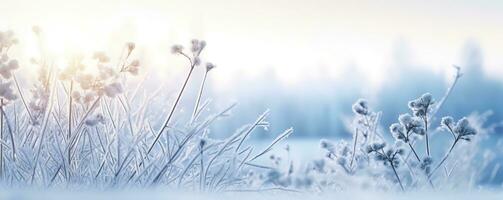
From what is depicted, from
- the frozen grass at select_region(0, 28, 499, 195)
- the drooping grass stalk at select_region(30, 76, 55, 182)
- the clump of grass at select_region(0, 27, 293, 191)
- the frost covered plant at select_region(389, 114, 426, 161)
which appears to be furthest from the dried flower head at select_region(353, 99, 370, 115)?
the drooping grass stalk at select_region(30, 76, 55, 182)

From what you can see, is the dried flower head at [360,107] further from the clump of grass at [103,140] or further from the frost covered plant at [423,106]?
the clump of grass at [103,140]

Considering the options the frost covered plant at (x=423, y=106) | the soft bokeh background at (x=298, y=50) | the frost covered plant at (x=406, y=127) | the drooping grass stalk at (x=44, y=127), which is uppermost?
the soft bokeh background at (x=298, y=50)

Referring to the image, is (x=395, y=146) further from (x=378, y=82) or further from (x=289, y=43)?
(x=378, y=82)

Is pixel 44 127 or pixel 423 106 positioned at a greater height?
pixel 423 106

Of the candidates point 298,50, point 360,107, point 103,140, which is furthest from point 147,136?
point 298,50

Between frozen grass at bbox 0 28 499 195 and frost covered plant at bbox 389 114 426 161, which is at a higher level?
frost covered plant at bbox 389 114 426 161

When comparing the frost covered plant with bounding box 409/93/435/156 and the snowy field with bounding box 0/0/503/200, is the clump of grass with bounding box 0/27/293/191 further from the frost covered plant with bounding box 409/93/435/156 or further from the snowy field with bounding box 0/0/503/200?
the frost covered plant with bounding box 409/93/435/156

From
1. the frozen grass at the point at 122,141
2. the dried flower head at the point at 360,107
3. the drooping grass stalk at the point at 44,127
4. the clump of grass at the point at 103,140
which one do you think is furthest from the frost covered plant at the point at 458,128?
the drooping grass stalk at the point at 44,127

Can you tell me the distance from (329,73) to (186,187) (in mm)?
15087

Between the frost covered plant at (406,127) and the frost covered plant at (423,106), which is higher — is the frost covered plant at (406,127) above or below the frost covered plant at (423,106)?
below

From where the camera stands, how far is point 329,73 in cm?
1631

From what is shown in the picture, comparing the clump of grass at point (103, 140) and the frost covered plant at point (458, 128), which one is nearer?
the clump of grass at point (103, 140)

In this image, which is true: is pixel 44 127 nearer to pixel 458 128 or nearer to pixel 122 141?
pixel 122 141

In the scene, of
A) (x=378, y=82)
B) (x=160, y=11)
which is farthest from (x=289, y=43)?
(x=378, y=82)
